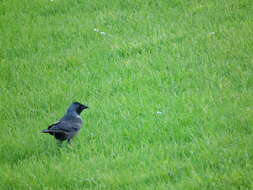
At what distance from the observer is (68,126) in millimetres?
7012

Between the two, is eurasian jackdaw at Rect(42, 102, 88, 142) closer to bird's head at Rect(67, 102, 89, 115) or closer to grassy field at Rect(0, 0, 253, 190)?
bird's head at Rect(67, 102, 89, 115)

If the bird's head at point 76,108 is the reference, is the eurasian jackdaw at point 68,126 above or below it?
below

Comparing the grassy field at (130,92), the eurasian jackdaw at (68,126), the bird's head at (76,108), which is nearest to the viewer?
the grassy field at (130,92)

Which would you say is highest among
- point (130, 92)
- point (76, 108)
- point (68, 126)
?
point (130, 92)

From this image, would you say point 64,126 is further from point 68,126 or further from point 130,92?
point 130,92

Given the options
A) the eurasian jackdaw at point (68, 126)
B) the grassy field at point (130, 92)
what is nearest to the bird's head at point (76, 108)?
the eurasian jackdaw at point (68, 126)

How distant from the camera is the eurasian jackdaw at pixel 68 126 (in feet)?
22.8

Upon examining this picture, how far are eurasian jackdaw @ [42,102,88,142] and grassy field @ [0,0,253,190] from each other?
188mm

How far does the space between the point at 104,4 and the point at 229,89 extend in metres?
5.18

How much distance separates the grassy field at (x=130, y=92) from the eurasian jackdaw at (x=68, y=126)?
0.19 m

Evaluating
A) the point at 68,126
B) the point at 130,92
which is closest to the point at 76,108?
the point at 68,126

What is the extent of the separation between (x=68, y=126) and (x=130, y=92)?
1.72 m

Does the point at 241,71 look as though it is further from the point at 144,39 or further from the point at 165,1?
the point at 165,1

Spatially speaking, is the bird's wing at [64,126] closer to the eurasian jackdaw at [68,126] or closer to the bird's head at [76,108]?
the eurasian jackdaw at [68,126]
